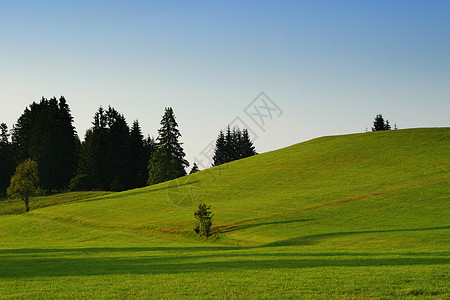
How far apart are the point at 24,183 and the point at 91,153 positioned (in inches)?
1407

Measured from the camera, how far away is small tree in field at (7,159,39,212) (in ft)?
225

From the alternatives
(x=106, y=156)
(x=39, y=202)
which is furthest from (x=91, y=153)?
(x=39, y=202)

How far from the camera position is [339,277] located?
15.2 m

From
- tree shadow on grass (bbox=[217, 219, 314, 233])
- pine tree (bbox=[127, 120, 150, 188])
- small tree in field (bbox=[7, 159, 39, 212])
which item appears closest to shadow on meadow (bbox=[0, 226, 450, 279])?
tree shadow on grass (bbox=[217, 219, 314, 233])

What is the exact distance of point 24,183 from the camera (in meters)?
68.7

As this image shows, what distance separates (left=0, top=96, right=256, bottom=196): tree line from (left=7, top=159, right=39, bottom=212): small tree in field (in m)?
22.0

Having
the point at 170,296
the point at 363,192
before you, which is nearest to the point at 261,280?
the point at 170,296

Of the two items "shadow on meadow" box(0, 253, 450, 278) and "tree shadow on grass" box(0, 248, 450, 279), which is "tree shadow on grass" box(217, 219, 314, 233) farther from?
"shadow on meadow" box(0, 253, 450, 278)

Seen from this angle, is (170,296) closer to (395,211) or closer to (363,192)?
(395,211)

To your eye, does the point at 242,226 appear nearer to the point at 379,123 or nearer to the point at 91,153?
the point at 91,153

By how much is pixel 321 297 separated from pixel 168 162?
84.5 metres

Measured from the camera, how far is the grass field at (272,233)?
14.4m

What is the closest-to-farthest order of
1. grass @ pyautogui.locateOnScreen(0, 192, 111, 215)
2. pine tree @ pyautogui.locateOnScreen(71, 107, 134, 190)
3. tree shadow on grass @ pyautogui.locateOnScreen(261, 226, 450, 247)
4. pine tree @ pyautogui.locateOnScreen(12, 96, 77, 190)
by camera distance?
tree shadow on grass @ pyautogui.locateOnScreen(261, 226, 450, 247), grass @ pyautogui.locateOnScreen(0, 192, 111, 215), pine tree @ pyautogui.locateOnScreen(12, 96, 77, 190), pine tree @ pyautogui.locateOnScreen(71, 107, 134, 190)

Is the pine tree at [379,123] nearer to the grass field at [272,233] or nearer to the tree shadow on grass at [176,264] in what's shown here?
the grass field at [272,233]
